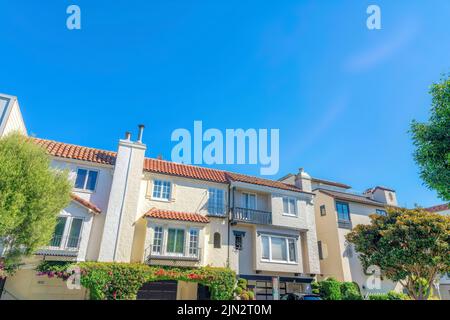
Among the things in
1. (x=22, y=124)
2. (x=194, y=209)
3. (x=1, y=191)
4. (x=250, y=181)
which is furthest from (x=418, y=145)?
(x=22, y=124)

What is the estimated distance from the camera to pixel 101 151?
930 inches

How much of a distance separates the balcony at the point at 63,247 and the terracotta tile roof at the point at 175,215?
4.88 metres

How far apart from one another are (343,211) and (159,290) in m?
19.7

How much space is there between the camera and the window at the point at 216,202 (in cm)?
2409

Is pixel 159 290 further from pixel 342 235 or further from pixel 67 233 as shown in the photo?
pixel 342 235

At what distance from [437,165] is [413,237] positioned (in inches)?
381

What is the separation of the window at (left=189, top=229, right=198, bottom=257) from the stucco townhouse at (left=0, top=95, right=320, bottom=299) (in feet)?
0.25

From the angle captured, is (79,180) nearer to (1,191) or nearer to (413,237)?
(1,191)

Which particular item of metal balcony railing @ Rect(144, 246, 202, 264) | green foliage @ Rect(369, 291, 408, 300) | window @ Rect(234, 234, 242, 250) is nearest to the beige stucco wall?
green foliage @ Rect(369, 291, 408, 300)

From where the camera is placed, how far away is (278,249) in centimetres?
2461

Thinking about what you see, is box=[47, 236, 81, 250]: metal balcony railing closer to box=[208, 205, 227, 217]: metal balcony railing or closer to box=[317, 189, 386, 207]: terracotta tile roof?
box=[208, 205, 227, 217]: metal balcony railing

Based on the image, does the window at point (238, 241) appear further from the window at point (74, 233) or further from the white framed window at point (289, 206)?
the window at point (74, 233)

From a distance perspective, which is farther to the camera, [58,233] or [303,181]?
[303,181]

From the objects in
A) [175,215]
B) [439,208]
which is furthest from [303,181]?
[439,208]
